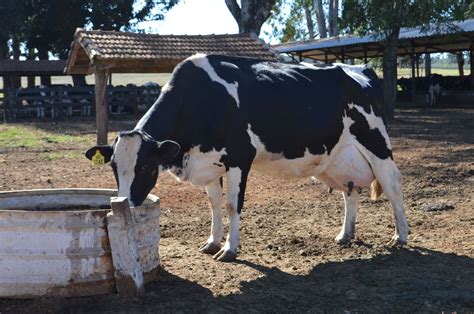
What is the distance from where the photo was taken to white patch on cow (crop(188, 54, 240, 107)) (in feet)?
20.9

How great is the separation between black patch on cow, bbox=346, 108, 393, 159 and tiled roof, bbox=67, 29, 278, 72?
418 inches

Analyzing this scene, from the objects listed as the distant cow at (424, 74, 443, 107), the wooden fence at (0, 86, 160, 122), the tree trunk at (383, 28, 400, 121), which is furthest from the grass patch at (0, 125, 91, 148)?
the distant cow at (424, 74, 443, 107)

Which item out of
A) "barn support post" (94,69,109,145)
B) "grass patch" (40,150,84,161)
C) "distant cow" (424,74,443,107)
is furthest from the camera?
"distant cow" (424,74,443,107)

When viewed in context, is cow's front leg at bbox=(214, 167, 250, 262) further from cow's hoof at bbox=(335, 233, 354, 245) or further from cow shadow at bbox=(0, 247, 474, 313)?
cow's hoof at bbox=(335, 233, 354, 245)

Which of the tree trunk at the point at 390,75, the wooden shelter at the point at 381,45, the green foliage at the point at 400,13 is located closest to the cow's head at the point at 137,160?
the green foliage at the point at 400,13

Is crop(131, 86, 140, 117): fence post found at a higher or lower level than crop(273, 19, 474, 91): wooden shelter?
lower

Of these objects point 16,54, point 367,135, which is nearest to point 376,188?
point 367,135

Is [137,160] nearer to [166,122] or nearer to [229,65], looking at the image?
[166,122]

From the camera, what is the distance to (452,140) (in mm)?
16453

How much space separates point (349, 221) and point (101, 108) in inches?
435

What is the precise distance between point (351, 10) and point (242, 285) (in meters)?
18.7

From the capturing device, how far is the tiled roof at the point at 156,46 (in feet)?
56.1

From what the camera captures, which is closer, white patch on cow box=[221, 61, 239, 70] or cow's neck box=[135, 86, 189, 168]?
cow's neck box=[135, 86, 189, 168]

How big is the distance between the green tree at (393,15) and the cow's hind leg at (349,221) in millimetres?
14782
